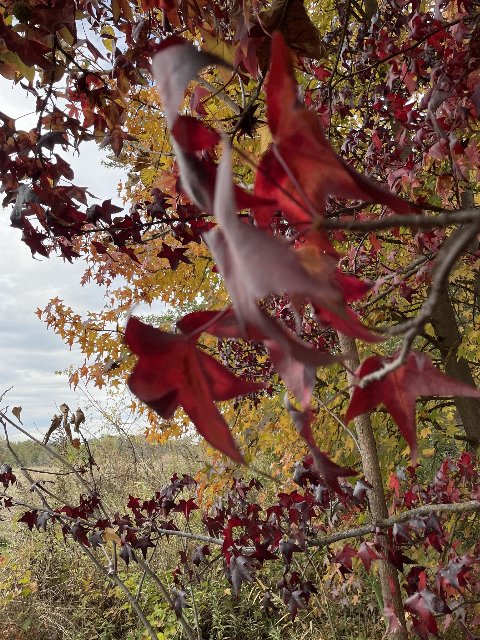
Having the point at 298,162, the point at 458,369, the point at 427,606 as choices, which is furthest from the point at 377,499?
the point at 298,162

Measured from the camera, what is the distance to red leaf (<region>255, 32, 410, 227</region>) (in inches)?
12.9

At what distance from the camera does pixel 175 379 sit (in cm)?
38

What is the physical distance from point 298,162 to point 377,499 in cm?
222

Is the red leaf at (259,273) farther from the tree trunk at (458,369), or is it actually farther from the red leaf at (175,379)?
the tree trunk at (458,369)

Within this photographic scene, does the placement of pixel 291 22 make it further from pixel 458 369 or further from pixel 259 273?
pixel 458 369

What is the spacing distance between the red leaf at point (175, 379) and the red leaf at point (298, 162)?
0.40 feet

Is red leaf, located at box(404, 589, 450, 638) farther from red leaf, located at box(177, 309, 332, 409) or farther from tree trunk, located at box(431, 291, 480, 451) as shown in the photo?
tree trunk, located at box(431, 291, 480, 451)

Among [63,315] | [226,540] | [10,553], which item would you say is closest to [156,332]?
[226,540]

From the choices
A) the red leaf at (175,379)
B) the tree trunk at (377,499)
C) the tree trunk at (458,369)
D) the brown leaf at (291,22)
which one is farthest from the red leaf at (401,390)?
the tree trunk at (458,369)

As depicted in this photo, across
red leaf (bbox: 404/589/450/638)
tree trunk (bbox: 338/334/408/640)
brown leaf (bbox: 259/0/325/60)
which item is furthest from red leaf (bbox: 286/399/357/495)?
tree trunk (bbox: 338/334/408/640)

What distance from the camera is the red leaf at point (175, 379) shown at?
0.37m

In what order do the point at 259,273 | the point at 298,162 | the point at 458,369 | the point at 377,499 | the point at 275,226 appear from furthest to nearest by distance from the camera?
1. the point at 458,369
2. the point at 377,499
3. the point at 275,226
4. the point at 298,162
5. the point at 259,273

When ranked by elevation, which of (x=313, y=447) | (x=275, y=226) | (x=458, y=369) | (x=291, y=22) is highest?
(x=458, y=369)

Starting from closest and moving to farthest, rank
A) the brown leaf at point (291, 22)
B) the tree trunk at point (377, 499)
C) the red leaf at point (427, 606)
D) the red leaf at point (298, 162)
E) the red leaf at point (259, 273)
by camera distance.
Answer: the red leaf at point (259, 273), the red leaf at point (298, 162), the brown leaf at point (291, 22), the red leaf at point (427, 606), the tree trunk at point (377, 499)
